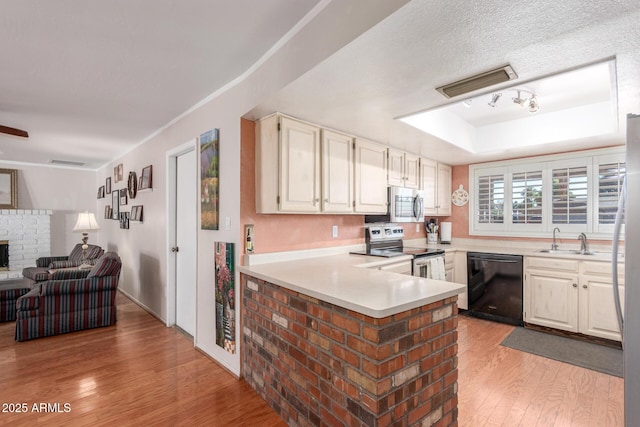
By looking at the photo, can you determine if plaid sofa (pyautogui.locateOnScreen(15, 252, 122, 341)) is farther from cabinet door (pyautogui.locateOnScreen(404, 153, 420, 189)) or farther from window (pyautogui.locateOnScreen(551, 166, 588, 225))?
window (pyautogui.locateOnScreen(551, 166, 588, 225))

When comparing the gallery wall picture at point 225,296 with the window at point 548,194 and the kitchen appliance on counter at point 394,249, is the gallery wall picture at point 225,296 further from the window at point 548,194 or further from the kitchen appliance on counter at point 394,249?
the window at point 548,194

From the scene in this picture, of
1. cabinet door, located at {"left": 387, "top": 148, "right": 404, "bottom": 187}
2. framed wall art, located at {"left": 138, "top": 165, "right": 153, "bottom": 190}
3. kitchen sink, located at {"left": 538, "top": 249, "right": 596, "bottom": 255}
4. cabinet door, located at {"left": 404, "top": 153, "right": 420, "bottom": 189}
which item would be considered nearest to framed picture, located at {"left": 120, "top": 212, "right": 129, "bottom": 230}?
framed wall art, located at {"left": 138, "top": 165, "right": 153, "bottom": 190}

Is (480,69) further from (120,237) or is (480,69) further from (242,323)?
(120,237)

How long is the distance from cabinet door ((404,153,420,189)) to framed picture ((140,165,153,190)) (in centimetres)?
321

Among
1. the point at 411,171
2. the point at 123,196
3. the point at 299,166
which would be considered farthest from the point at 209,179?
the point at 123,196

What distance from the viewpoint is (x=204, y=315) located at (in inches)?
117

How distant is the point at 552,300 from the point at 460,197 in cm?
179

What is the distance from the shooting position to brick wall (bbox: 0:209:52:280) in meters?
5.62

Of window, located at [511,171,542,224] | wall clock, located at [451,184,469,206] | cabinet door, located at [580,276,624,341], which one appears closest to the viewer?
cabinet door, located at [580,276,624,341]

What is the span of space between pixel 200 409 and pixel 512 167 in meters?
4.41

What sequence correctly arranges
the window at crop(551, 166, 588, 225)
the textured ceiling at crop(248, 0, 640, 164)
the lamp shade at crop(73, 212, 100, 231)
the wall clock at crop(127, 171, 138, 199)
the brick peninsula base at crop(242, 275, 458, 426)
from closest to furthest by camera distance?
the textured ceiling at crop(248, 0, 640, 164) → the brick peninsula base at crop(242, 275, 458, 426) → the window at crop(551, 166, 588, 225) → the wall clock at crop(127, 171, 138, 199) → the lamp shade at crop(73, 212, 100, 231)

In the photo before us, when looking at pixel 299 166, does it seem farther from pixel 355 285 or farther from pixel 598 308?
pixel 598 308

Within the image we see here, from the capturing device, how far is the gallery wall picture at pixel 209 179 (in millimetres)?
2758

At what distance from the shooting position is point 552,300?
347 cm
